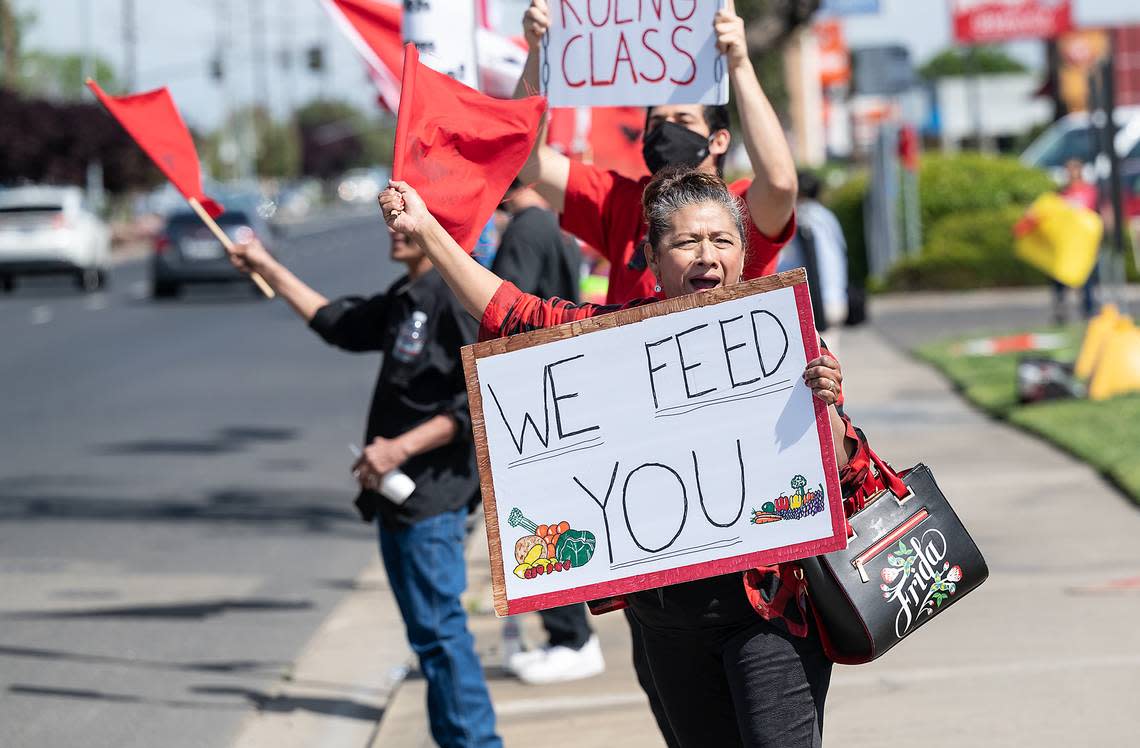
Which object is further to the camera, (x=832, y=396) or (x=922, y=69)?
(x=922, y=69)

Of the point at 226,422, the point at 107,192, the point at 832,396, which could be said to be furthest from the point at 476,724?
the point at 107,192

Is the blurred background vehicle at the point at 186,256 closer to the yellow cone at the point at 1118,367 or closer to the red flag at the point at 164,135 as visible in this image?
the yellow cone at the point at 1118,367

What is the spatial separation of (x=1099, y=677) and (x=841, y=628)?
2.84m

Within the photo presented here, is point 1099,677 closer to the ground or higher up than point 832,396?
closer to the ground

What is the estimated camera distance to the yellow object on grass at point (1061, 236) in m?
14.2

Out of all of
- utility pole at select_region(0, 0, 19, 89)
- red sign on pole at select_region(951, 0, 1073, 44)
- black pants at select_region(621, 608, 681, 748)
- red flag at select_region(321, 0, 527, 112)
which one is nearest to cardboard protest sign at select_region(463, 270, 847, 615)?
black pants at select_region(621, 608, 681, 748)

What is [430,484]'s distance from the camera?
16.8ft

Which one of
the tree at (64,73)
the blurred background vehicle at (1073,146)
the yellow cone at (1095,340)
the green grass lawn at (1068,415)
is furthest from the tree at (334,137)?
the yellow cone at (1095,340)

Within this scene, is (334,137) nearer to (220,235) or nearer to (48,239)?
(48,239)

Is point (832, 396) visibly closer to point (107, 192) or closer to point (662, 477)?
point (662, 477)

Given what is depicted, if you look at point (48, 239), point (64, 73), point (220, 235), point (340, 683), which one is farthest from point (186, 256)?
point (64, 73)

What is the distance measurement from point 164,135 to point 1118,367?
335 inches

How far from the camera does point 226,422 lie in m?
14.4

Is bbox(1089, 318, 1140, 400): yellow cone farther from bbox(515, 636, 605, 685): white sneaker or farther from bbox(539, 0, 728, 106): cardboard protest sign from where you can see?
bbox(539, 0, 728, 106): cardboard protest sign
